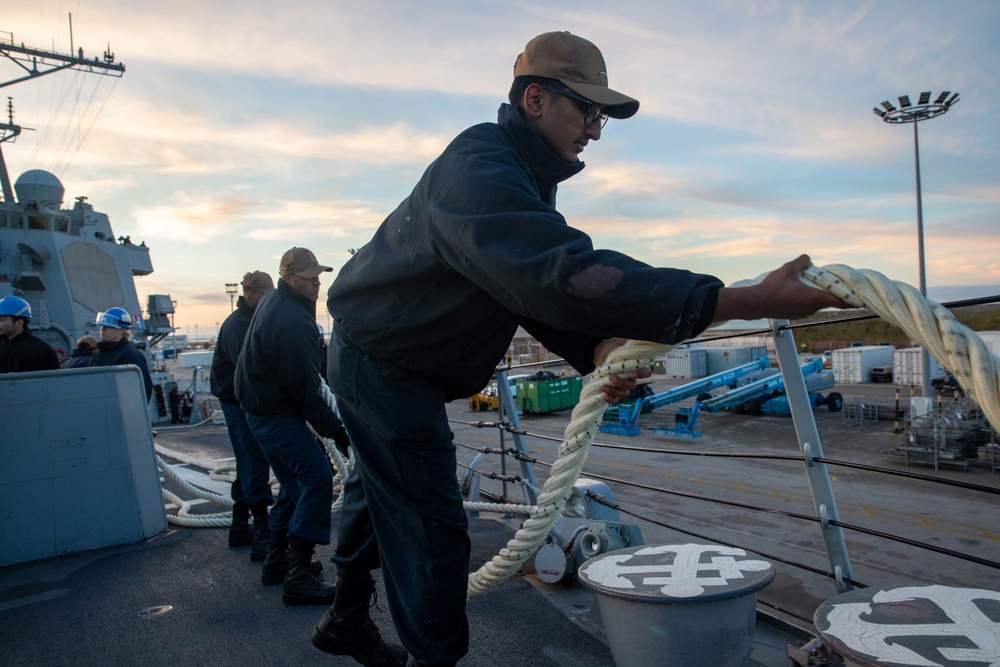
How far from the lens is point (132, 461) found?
4.26 metres

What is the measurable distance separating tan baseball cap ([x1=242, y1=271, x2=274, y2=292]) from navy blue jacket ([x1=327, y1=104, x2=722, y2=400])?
9.64ft

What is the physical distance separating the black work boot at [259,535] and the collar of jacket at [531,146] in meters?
3.04

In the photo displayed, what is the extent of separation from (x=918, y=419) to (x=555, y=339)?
19611mm

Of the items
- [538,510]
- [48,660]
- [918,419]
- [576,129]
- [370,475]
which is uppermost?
[576,129]

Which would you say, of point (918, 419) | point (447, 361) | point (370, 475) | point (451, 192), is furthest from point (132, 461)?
point (918, 419)

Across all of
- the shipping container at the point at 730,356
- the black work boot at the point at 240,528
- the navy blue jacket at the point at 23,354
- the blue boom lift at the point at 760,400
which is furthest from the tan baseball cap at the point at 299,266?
the shipping container at the point at 730,356

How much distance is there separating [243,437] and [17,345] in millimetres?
2568

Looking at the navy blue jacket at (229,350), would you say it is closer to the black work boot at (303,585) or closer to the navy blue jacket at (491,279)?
the black work boot at (303,585)

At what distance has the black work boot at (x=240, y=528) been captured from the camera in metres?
4.14

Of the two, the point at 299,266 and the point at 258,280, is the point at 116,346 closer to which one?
the point at 258,280

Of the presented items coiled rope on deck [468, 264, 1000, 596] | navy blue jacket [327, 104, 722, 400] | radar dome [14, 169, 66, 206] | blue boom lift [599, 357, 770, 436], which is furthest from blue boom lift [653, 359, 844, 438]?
coiled rope on deck [468, 264, 1000, 596]

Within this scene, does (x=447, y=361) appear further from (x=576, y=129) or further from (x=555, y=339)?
(x=576, y=129)

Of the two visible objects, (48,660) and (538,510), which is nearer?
(538,510)

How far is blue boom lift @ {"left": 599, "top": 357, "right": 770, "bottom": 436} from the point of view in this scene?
72.1 feet
